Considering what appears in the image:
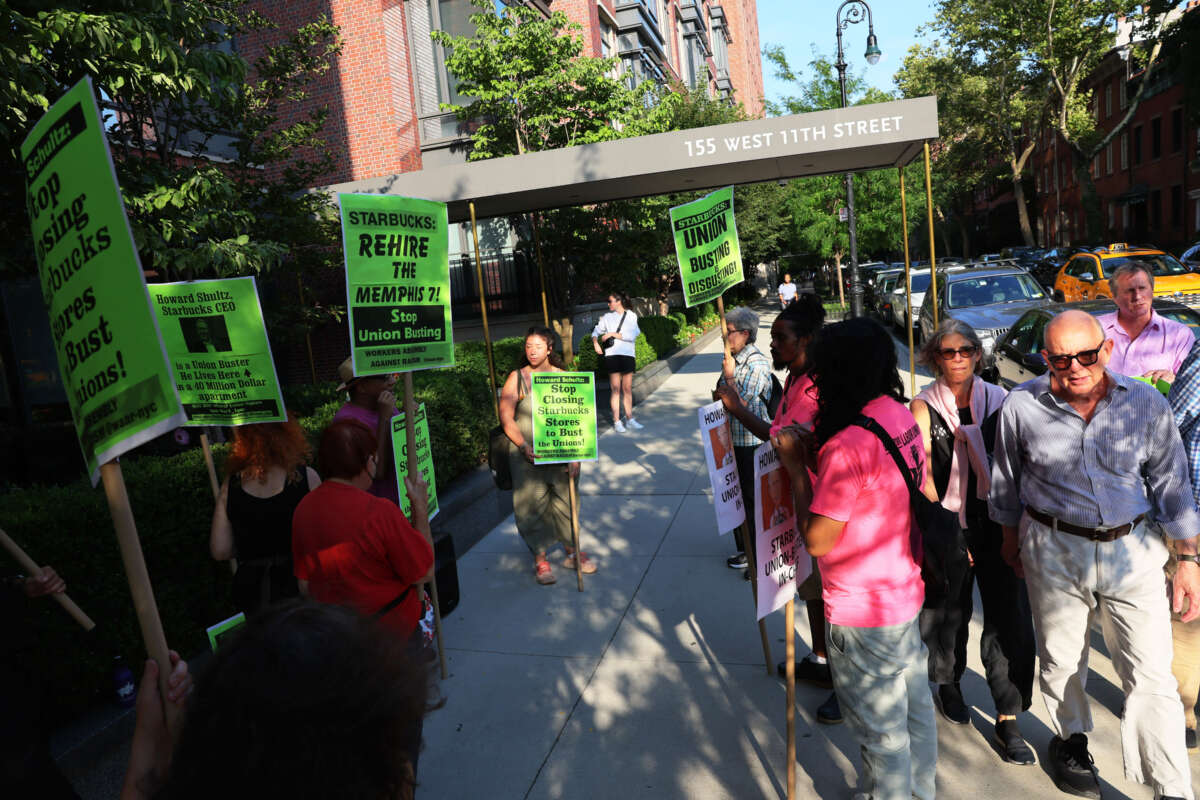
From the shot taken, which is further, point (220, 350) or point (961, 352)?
point (220, 350)

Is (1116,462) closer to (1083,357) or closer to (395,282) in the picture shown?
(1083,357)

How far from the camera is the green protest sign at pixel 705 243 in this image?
199 inches

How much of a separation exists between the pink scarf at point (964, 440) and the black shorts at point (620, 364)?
6998 mm

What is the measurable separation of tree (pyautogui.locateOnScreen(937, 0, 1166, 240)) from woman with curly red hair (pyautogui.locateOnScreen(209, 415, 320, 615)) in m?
36.6

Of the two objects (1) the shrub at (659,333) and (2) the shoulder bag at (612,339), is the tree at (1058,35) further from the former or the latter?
(2) the shoulder bag at (612,339)

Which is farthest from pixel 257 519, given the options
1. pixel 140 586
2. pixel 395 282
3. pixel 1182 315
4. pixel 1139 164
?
pixel 1139 164

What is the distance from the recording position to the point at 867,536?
262cm

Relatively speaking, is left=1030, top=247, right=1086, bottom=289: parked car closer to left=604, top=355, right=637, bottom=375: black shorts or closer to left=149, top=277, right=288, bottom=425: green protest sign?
left=604, top=355, right=637, bottom=375: black shorts

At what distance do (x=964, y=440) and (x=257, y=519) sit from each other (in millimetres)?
3185

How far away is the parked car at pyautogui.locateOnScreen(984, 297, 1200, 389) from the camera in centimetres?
783

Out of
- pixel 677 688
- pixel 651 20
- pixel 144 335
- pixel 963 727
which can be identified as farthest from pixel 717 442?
pixel 651 20

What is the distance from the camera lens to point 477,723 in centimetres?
403

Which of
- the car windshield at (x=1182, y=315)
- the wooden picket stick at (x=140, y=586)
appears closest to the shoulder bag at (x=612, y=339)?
the car windshield at (x=1182, y=315)

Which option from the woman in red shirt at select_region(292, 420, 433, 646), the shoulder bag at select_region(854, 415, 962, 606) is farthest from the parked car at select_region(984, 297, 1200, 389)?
the woman in red shirt at select_region(292, 420, 433, 646)
